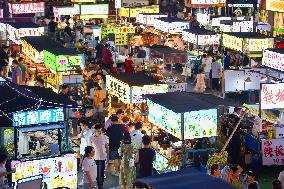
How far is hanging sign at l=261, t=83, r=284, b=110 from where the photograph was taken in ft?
72.5

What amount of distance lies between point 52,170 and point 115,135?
293 centimetres

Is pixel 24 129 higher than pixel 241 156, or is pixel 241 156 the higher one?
pixel 24 129

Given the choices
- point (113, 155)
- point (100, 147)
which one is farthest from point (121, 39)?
point (100, 147)

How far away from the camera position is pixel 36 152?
57.3ft

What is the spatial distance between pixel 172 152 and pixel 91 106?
715 centimetres

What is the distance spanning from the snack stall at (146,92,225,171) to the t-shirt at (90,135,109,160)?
1660mm

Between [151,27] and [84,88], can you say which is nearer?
[84,88]

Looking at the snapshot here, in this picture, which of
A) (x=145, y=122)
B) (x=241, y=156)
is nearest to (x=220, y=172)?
(x=241, y=156)

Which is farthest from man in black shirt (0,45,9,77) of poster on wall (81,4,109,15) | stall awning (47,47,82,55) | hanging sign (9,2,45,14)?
hanging sign (9,2,45,14)

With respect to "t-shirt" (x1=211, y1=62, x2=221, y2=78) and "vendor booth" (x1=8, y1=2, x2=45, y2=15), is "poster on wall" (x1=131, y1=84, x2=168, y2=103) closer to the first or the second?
"t-shirt" (x1=211, y1=62, x2=221, y2=78)

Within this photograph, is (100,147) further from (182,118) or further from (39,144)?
(182,118)

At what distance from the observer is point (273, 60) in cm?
2792

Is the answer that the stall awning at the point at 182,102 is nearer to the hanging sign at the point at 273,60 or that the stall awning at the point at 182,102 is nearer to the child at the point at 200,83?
the hanging sign at the point at 273,60

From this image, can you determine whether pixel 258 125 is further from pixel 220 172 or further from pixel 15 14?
pixel 15 14
